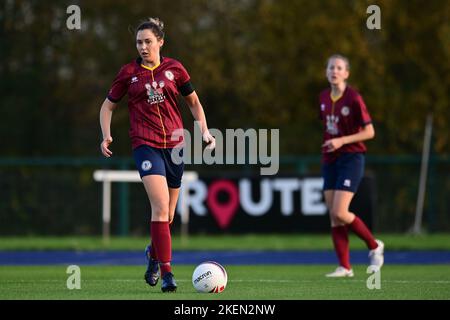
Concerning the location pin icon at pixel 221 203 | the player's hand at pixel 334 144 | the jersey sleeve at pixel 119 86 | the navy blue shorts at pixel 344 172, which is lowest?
the location pin icon at pixel 221 203

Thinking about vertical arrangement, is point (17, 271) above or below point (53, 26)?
below

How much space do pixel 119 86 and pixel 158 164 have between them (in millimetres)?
876

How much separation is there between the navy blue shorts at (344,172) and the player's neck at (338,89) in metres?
0.72

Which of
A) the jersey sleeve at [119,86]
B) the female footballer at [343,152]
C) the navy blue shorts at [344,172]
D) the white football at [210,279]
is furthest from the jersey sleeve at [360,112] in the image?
the white football at [210,279]

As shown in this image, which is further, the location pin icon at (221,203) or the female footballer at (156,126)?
the location pin icon at (221,203)

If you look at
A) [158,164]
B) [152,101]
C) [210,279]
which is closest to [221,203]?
[152,101]

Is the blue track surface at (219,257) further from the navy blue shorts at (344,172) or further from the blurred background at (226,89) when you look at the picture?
the blurred background at (226,89)

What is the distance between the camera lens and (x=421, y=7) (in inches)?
1070

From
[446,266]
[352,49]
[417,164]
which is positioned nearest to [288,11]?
[352,49]

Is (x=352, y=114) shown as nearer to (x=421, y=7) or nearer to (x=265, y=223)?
(x=265, y=223)

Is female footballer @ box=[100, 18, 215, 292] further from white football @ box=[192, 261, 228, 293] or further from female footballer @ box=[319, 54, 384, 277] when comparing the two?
female footballer @ box=[319, 54, 384, 277]

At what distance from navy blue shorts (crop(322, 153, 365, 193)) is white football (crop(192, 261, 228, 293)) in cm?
326

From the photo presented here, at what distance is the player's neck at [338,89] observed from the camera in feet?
40.9

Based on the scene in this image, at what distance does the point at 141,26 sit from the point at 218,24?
65.4 ft
